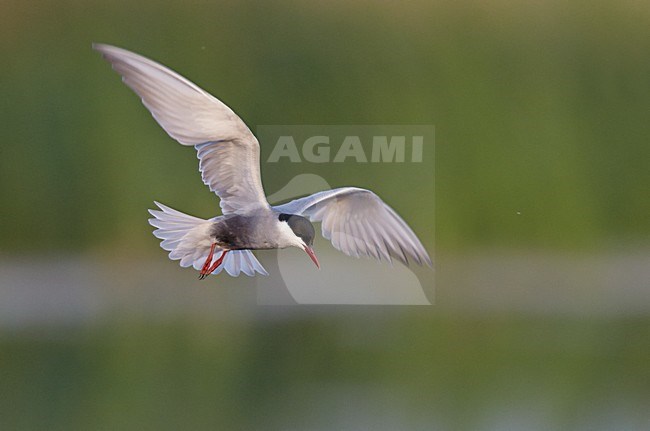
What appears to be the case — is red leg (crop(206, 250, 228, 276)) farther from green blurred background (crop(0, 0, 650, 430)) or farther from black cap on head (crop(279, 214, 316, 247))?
green blurred background (crop(0, 0, 650, 430))

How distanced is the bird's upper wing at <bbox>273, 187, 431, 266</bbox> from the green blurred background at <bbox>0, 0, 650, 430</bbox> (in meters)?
1.06

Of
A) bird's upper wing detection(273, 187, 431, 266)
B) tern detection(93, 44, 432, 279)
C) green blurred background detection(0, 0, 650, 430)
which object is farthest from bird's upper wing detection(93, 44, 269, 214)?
green blurred background detection(0, 0, 650, 430)

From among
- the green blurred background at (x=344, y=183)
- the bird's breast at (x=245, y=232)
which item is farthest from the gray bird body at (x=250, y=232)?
the green blurred background at (x=344, y=183)

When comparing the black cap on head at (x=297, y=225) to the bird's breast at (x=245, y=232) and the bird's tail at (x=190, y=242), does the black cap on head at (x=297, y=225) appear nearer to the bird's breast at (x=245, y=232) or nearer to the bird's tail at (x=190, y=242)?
the bird's breast at (x=245, y=232)

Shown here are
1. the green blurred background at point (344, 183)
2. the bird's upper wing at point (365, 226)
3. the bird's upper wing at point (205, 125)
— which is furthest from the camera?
the green blurred background at point (344, 183)

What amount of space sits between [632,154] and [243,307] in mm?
2260

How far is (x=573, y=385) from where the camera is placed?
4.13 m

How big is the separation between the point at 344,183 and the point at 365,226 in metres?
2.83

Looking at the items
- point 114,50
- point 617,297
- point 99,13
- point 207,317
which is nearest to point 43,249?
A: point 207,317

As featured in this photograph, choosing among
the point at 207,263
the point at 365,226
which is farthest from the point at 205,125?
the point at 365,226

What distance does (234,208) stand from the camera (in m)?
2.74

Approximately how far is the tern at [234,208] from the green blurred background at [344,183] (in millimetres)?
1098

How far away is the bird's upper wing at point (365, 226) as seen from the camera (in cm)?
272

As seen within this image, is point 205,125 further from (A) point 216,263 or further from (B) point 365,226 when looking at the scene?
(B) point 365,226
